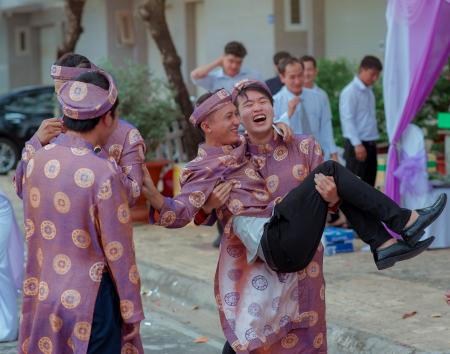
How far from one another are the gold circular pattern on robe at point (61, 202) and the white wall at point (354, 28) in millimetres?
12026

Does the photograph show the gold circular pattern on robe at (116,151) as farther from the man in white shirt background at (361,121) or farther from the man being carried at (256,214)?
the man in white shirt background at (361,121)

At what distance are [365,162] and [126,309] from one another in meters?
6.25

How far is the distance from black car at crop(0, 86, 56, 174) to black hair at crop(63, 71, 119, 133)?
14.0 meters

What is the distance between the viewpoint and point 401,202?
9109mm

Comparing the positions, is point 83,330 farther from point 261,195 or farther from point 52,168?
point 261,195

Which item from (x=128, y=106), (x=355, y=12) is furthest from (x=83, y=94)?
(x=355, y=12)

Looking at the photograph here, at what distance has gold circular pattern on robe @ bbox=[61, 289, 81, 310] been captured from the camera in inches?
158

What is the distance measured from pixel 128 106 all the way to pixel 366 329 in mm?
6070

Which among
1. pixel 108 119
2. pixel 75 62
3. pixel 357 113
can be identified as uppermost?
pixel 75 62

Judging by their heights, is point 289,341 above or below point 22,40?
below

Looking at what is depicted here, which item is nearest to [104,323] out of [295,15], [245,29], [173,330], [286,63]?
[173,330]

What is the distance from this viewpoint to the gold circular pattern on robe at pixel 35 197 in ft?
13.5

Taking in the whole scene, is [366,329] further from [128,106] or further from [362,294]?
[128,106]

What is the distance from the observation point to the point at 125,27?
858 inches
